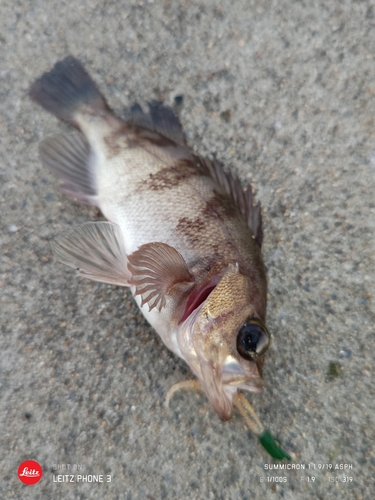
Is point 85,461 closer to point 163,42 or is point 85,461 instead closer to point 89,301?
point 89,301

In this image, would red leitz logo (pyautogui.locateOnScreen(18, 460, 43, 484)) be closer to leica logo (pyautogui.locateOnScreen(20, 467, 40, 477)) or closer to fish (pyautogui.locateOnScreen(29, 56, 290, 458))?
leica logo (pyautogui.locateOnScreen(20, 467, 40, 477))

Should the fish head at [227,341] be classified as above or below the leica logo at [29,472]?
above

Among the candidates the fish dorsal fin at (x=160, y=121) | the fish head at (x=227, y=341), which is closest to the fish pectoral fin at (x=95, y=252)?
the fish head at (x=227, y=341)

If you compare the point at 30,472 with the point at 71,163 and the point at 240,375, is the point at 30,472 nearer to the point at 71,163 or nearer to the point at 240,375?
the point at 240,375

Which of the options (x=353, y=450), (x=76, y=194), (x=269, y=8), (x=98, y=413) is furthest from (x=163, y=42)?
(x=353, y=450)

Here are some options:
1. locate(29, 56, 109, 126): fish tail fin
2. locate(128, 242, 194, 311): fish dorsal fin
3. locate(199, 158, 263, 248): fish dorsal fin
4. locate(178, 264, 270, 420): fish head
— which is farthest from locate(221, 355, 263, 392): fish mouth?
locate(29, 56, 109, 126): fish tail fin

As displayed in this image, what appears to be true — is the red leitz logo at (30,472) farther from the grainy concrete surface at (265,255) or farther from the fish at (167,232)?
the fish at (167,232)

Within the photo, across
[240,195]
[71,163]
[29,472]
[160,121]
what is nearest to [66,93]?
[71,163]
